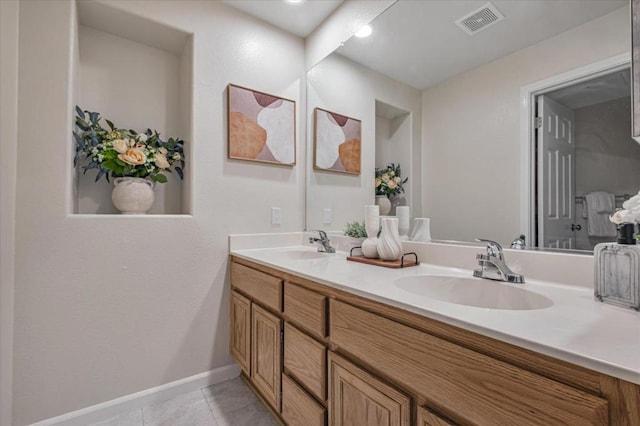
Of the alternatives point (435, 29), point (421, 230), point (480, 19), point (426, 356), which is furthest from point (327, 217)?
point (426, 356)

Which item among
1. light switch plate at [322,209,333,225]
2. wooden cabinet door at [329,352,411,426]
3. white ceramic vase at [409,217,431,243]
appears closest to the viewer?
wooden cabinet door at [329,352,411,426]

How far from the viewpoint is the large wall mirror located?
97cm

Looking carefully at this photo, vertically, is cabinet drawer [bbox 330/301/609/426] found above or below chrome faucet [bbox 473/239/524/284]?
below

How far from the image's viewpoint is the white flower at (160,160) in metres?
1.79

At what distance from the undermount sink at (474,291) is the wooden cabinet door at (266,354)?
646mm

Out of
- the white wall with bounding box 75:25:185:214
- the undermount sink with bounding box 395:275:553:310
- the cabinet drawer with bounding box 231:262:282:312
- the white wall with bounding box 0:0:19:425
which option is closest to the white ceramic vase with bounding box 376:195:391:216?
the undermount sink with bounding box 395:275:553:310

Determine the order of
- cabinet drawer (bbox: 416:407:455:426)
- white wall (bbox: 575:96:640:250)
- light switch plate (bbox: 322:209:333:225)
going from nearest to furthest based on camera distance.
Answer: cabinet drawer (bbox: 416:407:455:426)
white wall (bbox: 575:96:640:250)
light switch plate (bbox: 322:209:333:225)

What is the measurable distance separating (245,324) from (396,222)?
3.32 ft

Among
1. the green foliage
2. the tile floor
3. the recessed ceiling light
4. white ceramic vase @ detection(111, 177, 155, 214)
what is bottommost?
the tile floor

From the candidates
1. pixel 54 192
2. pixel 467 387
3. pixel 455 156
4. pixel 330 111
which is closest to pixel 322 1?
pixel 330 111

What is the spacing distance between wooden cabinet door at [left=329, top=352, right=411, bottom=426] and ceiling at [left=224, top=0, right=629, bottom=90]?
1307 mm

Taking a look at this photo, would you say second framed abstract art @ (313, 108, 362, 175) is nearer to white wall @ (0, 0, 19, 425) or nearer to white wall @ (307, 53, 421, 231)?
white wall @ (307, 53, 421, 231)

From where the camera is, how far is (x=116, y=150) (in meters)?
1.65

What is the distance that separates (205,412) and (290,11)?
2.50 meters
